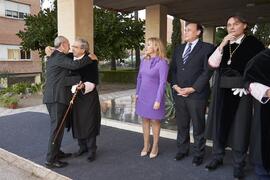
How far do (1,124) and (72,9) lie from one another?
10.1 feet

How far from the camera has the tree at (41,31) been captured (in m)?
12.2

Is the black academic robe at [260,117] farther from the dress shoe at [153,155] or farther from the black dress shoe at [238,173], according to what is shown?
the dress shoe at [153,155]

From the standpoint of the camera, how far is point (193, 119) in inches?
A: 163

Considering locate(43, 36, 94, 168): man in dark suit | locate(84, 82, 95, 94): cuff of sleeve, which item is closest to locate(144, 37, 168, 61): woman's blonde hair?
locate(43, 36, 94, 168): man in dark suit

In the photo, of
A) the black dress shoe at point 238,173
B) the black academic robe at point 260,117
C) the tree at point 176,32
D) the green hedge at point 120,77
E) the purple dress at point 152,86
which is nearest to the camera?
the black academic robe at point 260,117

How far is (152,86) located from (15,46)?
2239cm

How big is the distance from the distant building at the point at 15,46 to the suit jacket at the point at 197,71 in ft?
65.9

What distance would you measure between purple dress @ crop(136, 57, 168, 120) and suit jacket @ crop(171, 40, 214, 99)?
23cm

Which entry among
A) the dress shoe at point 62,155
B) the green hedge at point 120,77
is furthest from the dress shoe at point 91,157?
the green hedge at point 120,77

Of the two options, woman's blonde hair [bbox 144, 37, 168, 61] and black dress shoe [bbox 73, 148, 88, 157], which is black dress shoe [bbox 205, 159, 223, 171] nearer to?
woman's blonde hair [bbox 144, 37, 168, 61]

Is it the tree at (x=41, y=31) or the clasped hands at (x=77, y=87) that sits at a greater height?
the tree at (x=41, y=31)

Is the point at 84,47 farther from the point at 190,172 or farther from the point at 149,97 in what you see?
the point at 190,172

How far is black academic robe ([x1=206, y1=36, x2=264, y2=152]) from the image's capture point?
11.5ft

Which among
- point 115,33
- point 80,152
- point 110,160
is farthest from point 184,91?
point 115,33
